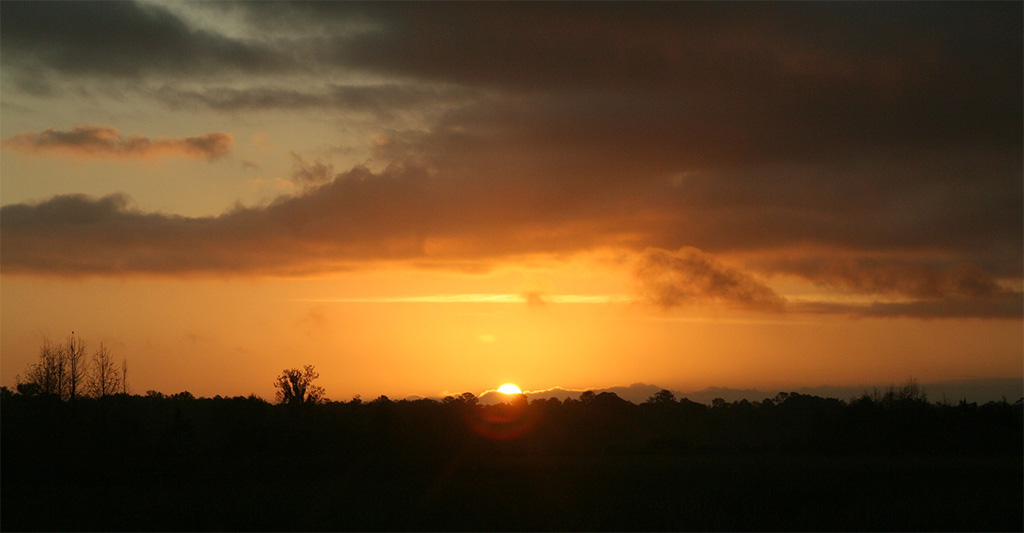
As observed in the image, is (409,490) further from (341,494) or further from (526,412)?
(526,412)

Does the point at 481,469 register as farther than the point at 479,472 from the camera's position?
Yes

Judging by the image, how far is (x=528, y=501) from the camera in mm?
37219

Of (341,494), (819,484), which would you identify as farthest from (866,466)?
(341,494)

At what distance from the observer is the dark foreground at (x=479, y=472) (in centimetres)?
3291

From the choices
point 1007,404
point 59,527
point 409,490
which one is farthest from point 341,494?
point 1007,404

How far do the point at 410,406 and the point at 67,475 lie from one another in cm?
3974

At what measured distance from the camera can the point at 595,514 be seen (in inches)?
1328

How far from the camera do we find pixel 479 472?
1945 inches

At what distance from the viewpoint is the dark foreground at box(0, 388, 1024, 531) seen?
108ft

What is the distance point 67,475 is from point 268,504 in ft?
61.3

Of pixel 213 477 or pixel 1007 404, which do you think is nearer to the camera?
pixel 213 477

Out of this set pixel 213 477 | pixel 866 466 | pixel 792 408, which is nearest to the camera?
pixel 213 477

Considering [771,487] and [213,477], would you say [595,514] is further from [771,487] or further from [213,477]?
[213,477]

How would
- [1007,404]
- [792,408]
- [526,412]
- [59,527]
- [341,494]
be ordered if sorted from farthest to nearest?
1. [792,408]
2. [526,412]
3. [1007,404]
4. [341,494]
5. [59,527]
